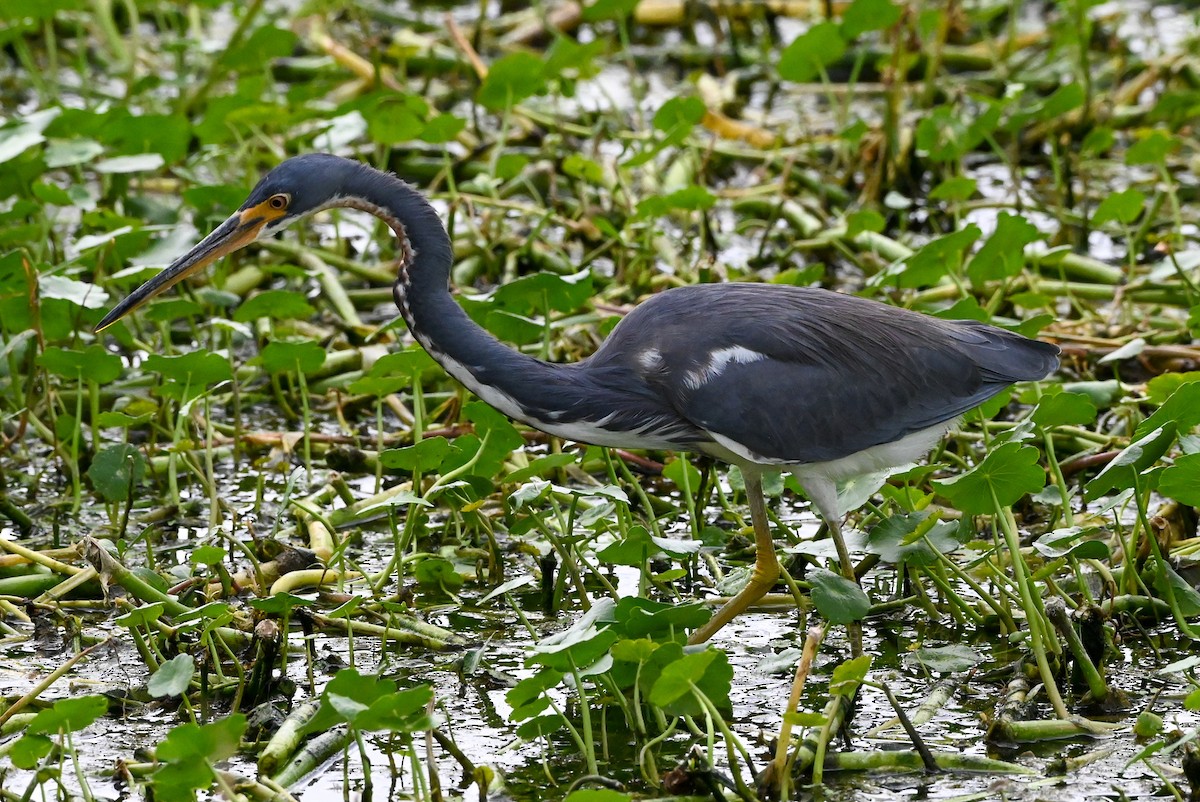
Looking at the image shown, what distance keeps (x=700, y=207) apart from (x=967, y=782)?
3.01m

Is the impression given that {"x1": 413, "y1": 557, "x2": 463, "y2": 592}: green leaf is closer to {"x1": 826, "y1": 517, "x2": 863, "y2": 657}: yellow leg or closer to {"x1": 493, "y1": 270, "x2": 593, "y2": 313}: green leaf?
{"x1": 493, "y1": 270, "x2": 593, "y2": 313}: green leaf

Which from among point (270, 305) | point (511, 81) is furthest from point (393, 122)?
point (270, 305)

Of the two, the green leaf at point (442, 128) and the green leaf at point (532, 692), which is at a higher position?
the green leaf at point (442, 128)

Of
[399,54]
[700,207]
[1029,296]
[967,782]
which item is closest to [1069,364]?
[1029,296]

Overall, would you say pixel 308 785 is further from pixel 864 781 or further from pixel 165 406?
pixel 165 406

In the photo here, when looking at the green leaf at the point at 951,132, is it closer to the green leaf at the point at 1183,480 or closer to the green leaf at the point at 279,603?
the green leaf at the point at 1183,480

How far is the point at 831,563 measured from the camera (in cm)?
453

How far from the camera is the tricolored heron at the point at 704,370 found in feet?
13.8

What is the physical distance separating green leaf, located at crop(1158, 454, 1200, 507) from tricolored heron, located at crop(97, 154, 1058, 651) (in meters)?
0.69

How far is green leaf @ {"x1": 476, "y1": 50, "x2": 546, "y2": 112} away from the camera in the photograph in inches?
265

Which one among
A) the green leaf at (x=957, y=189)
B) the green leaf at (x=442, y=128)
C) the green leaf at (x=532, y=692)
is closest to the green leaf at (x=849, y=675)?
the green leaf at (x=532, y=692)

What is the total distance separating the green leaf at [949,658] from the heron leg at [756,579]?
0.46m

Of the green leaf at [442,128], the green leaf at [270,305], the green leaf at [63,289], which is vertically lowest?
the green leaf at [270,305]

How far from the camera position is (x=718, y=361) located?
168 inches
